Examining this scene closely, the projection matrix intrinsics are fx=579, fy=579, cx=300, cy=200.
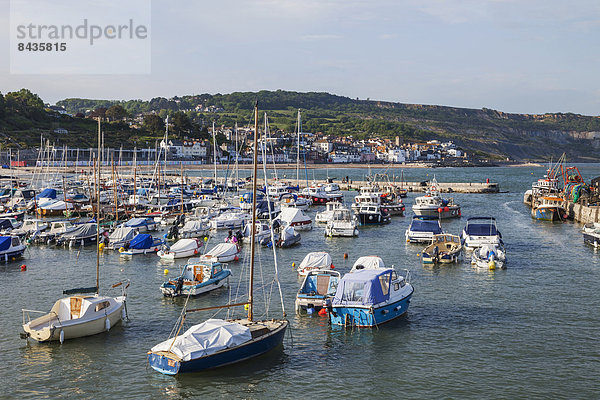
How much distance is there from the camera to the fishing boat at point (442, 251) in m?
41.7

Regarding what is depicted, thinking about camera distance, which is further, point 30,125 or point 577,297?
point 30,125

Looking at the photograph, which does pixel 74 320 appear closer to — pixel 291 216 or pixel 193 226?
pixel 193 226

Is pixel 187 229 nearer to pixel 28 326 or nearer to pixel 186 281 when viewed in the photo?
pixel 186 281

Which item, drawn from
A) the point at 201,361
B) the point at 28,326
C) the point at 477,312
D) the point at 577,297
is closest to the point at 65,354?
the point at 28,326

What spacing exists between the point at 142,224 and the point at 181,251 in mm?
14610

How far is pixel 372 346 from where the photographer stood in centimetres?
2464

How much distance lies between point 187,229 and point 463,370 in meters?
36.2

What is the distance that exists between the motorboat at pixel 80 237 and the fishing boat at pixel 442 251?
28.5 meters

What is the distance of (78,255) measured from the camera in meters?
46.1

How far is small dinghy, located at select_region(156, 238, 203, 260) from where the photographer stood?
43.4 meters

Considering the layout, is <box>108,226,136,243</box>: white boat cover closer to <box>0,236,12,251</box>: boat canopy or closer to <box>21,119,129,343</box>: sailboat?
<box>0,236,12,251</box>: boat canopy

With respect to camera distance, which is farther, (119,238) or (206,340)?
(119,238)

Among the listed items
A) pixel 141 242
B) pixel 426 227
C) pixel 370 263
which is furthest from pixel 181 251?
pixel 426 227

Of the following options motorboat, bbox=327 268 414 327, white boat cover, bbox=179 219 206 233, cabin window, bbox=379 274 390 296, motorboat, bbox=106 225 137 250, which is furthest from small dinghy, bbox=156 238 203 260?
cabin window, bbox=379 274 390 296
